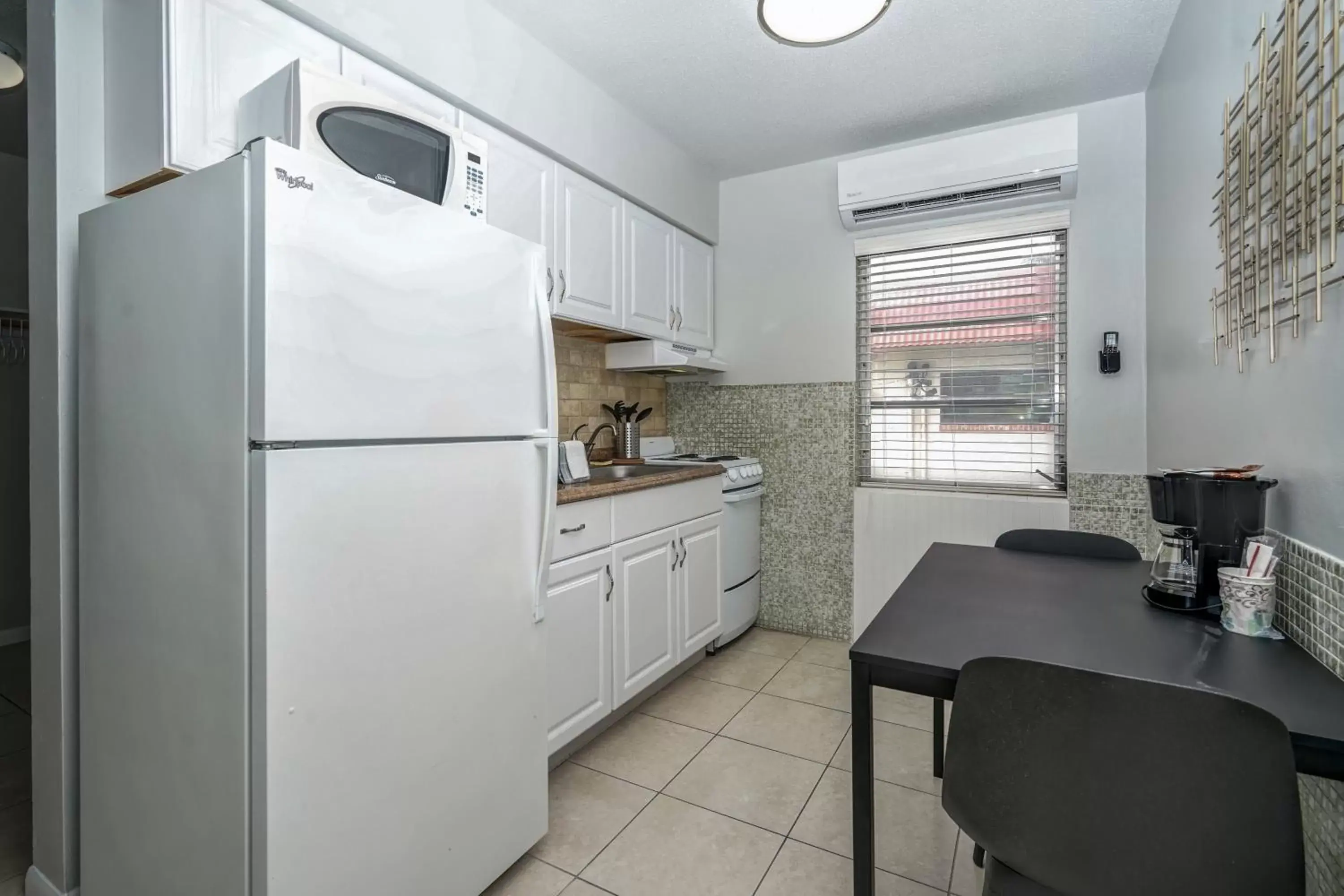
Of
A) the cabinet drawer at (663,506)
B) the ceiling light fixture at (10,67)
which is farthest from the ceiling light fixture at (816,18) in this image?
the ceiling light fixture at (10,67)

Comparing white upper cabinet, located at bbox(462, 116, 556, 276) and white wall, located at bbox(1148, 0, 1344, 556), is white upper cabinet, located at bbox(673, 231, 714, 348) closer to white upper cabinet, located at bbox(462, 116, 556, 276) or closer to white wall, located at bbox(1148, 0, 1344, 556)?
white upper cabinet, located at bbox(462, 116, 556, 276)

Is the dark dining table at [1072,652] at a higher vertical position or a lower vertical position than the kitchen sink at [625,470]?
lower

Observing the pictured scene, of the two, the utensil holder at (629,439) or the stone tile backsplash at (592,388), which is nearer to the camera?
the stone tile backsplash at (592,388)

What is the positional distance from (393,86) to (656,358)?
63.0 inches

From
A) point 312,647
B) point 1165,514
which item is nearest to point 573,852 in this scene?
point 312,647

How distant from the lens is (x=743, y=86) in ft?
9.00

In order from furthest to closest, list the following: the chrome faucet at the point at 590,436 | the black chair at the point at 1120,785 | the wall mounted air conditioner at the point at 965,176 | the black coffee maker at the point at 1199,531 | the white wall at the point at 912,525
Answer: the chrome faucet at the point at 590,436
the white wall at the point at 912,525
the wall mounted air conditioner at the point at 965,176
the black coffee maker at the point at 1199,531
the black chair at the point at 1120,785

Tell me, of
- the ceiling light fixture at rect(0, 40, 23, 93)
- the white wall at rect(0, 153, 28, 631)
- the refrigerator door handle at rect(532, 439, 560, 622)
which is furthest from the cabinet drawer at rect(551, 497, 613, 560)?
the white wall at rect(0, 153, 28, 631)

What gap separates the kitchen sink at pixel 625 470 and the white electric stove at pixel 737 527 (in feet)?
0.47

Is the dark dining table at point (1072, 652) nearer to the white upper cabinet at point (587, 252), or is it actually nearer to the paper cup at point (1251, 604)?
the paper cup at point (1251, 604)

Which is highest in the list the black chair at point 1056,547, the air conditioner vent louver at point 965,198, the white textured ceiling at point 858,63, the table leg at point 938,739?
the white textured ceiling at point 858,63

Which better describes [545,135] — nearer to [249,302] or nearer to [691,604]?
[249,302]

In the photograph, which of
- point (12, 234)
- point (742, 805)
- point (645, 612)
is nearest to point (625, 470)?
point (645, 612)

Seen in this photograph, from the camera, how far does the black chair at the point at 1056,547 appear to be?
6.45ft
